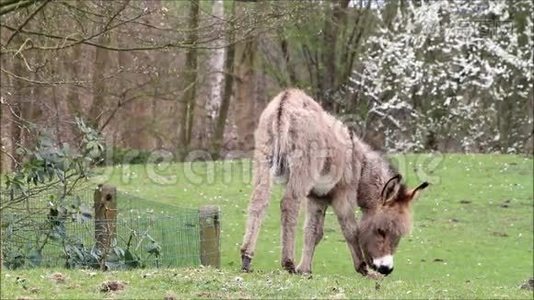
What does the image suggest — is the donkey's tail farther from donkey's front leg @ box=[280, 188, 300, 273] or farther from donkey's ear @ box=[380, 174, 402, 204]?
donkey's ear @ box=[380, 174, 402, 204]

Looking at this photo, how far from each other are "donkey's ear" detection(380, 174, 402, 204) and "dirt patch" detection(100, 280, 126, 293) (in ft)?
10.8

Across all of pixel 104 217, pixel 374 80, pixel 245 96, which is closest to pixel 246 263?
pixel 104 217

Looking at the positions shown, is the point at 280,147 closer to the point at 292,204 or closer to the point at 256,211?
the point at 292,204

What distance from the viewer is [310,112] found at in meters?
8.34

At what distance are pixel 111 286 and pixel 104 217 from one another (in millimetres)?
3015

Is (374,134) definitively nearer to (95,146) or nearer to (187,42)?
(187,42)

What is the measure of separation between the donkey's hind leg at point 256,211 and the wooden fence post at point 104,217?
1500 millimetres

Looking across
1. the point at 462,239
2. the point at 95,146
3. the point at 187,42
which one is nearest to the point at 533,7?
the point at 462,239

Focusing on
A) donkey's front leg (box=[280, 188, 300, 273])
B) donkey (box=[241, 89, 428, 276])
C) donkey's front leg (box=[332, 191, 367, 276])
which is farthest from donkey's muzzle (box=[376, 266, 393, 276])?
donkey's front leg (box=[280, 188, 300, 273])

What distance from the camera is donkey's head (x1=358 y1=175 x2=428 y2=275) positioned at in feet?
26.5

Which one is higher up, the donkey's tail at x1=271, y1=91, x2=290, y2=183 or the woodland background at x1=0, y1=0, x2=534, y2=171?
the woodland background at x1=0, y1=0, x2=534, y2=171

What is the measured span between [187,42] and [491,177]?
37.0ft

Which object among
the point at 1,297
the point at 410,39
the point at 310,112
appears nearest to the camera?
the point at 1,297

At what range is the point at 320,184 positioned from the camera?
8.45 meters
